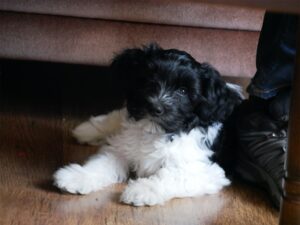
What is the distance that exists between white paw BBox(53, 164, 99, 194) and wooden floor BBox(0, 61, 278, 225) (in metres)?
0.02

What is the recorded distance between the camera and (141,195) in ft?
5.82

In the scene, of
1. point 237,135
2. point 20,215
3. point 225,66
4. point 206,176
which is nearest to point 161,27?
point 225,66

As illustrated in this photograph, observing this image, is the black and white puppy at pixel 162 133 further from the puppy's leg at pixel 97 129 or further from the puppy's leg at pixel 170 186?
the puppy's leg at pixel 97 129

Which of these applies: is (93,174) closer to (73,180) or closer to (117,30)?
(73,180)

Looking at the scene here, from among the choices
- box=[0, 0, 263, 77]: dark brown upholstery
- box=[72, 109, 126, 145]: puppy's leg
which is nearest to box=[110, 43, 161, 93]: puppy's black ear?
box=[72, 109, 126, 145]: puppy's leg

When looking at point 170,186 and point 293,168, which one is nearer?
point 293,168

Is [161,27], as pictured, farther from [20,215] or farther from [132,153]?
[20,215]

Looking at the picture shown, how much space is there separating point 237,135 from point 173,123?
0.35 metres

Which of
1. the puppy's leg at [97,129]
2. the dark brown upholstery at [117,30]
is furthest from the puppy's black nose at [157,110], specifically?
the dark brown upholstery at [117,30]

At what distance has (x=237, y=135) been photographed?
2072 mm

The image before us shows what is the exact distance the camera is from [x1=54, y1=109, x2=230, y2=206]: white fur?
5.93 ft

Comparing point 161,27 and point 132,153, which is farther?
point 161,27

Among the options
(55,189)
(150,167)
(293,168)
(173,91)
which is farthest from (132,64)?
(293,168)

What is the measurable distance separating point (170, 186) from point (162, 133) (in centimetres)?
18
